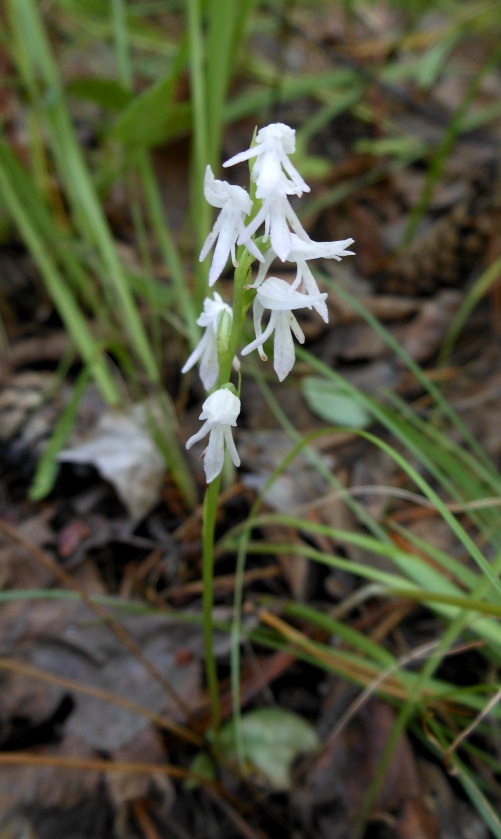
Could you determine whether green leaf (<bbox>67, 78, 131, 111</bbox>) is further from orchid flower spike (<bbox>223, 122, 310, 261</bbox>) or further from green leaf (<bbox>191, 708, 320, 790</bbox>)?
green leaf (<bbox>191, 708, 320, 790</bbox>)

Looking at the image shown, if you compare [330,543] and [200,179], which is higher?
[200,179]

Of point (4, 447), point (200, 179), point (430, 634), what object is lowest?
point (430, 634)

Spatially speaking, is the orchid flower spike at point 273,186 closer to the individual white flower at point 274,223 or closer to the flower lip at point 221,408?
the individual white flower at point 274,223

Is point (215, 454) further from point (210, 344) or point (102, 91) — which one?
point (102, 91)

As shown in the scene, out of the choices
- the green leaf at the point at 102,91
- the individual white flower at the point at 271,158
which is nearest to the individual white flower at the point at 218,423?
the individual white flower at the point at 271,158

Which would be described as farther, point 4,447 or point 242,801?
point 4,447

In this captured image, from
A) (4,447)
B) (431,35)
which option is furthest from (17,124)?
(431,35)

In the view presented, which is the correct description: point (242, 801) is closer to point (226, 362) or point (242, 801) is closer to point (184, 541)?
point (184, 541)

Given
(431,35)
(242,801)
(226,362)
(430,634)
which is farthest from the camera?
(431,35)
